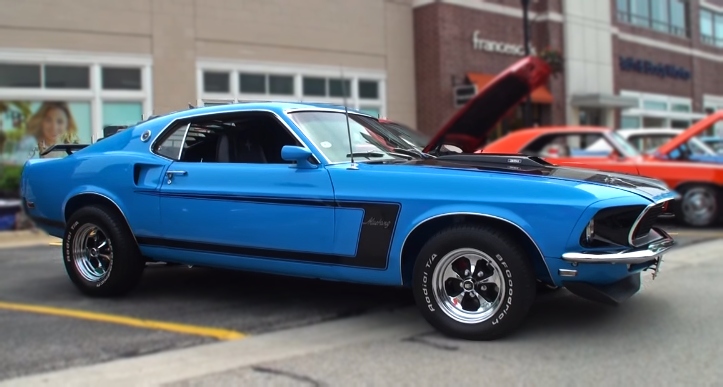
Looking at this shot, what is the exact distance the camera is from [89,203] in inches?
228

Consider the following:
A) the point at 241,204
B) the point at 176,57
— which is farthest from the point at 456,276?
the point at 176,57

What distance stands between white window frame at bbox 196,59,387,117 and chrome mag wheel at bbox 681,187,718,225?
767 cm

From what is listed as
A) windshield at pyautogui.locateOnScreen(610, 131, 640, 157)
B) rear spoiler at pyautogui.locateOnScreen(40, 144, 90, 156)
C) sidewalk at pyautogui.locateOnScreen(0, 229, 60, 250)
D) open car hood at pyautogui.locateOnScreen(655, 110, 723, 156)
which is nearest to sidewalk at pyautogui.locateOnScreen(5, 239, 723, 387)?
rear spoiler at pyautogui.locateOnScreen(40, 144, 90, 156)

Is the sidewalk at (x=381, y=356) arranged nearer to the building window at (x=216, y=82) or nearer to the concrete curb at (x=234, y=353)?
the concrete curb at (x=234, y=353)

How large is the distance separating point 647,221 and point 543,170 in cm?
77

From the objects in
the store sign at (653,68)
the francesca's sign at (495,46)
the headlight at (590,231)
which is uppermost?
the store sign at (653,68)

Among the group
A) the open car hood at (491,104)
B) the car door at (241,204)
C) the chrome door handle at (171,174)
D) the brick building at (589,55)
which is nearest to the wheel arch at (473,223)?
the car door at (241,204)

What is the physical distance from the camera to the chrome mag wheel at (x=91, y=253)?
569cm

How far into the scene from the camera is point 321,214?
4.71 m

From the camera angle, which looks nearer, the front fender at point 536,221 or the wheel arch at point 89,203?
the front fender at point 536,221

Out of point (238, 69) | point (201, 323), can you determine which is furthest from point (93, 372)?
point (238, 69)

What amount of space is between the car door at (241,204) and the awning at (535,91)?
1539 cm

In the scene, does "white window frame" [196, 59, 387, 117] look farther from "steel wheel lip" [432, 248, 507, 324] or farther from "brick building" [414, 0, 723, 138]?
"steel wheel lip" [432, 248, 507, 324]

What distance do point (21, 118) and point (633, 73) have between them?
22796 millimetres
